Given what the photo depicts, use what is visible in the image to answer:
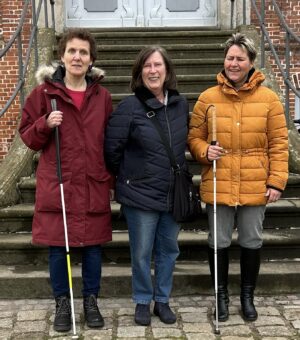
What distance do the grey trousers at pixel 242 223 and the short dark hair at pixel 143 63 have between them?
2.85 ft

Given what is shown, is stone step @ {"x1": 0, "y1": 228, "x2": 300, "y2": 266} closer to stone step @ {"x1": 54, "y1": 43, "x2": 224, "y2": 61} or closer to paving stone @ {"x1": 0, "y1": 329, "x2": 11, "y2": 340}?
paving stone @ {"x1": 0, "y1": 329, "x2": 11, "y2": 340}

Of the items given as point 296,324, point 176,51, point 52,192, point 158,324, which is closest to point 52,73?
point 52,192

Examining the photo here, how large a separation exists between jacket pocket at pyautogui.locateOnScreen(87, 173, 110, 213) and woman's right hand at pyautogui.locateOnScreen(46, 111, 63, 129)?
15.7 inches

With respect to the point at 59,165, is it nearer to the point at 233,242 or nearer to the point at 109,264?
the point at 109,264

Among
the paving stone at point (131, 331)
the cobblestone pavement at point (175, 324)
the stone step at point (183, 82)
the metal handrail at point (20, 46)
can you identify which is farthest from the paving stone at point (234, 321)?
the stone step at point (183, 82)

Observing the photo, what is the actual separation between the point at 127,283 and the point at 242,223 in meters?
1.07

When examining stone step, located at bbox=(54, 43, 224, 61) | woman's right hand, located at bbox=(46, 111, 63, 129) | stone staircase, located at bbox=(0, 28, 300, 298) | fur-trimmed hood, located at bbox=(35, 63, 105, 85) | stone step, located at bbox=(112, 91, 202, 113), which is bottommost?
stone staircase, located at bbox=(0, 28, 300, 298)

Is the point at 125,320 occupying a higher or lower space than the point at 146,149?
lower

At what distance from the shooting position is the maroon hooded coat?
3115 millimetres

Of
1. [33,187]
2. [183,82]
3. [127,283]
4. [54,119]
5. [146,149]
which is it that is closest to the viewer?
[54,119]

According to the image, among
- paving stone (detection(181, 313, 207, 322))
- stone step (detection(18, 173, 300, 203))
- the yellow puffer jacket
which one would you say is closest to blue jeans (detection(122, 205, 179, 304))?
paving stone (detection(181, 313, 207, 322))

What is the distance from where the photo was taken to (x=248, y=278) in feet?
11.2

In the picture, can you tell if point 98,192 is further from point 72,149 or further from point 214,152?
point 214,152

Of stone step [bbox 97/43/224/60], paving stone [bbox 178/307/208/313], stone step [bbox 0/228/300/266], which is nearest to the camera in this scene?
paving stone [bbox 178/307/208/313]
